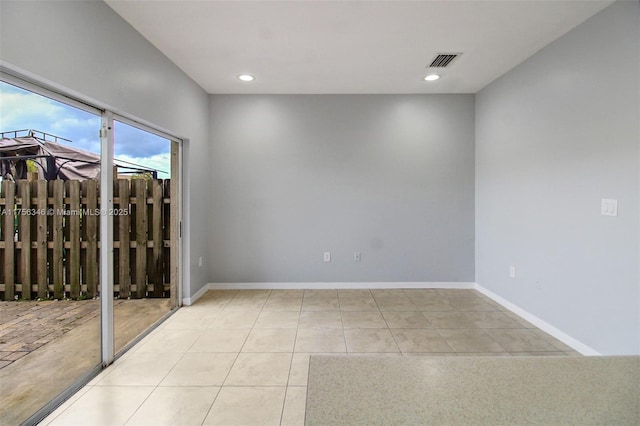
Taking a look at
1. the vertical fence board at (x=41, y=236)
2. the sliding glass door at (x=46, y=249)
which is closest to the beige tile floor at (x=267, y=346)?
the sliding glass door at (x=46, y=249)

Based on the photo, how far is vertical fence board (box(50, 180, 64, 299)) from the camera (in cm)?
207

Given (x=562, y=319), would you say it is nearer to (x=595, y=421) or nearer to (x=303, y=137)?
(x=595, y=421)

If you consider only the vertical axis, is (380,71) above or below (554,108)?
above

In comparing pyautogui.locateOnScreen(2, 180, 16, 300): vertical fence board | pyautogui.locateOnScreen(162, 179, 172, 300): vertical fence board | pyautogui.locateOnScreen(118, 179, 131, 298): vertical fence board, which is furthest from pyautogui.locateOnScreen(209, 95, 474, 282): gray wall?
pyautogui.locateOnScreen(2, 180, 16, 300): vertical fence board

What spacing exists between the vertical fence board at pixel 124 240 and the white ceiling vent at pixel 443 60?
10.9 ft

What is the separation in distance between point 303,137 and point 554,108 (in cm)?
288

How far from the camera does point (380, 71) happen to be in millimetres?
3688

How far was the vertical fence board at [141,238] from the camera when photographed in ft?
10.7

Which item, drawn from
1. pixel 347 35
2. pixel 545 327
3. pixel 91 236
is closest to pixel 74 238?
pixel 91 236

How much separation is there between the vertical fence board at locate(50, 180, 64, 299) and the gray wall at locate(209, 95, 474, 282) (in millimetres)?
2354

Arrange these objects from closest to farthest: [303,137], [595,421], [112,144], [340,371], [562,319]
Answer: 1. [595,421]
2. [340,371]
3. [112,144]
4. [562,319]
5. [303,137]

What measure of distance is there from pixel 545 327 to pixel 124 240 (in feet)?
13.8

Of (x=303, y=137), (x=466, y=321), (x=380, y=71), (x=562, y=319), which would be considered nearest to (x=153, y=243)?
(x=303, y=137)

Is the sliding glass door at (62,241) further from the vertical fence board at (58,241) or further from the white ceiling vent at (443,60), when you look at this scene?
the white ceiling vent at (443,60)
